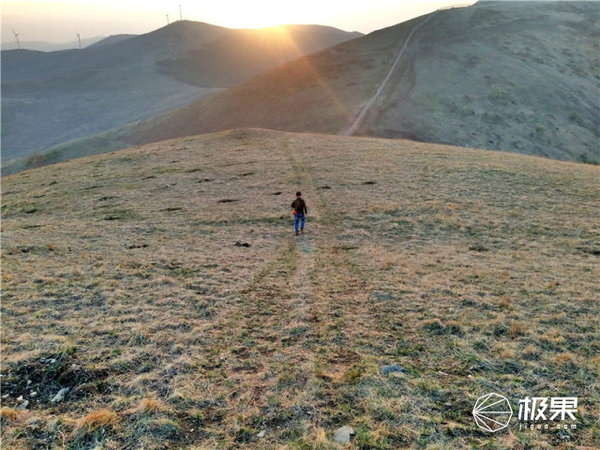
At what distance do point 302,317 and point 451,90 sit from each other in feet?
231

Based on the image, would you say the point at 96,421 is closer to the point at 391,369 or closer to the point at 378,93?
the point at 391,369

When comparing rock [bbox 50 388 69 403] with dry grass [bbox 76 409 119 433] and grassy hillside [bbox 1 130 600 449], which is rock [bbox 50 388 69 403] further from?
dry grass [bbox 76 409 119 433]

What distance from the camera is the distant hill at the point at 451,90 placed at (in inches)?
2365

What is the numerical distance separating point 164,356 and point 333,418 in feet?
16.7

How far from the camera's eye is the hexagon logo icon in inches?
318

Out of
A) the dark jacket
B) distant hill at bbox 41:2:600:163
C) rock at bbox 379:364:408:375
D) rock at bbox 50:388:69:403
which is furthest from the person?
distant hill at bbox 41:2:600:163

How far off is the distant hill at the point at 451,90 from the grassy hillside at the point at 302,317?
1408 inches

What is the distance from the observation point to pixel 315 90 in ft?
265

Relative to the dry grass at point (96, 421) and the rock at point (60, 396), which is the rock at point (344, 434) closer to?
the dry grass at point (96, 421)

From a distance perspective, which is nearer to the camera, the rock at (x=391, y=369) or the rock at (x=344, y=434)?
the rock at (x=344, y=434)

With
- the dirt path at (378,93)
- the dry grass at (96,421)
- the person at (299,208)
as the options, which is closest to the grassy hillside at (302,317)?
the dry grass at (96,421)

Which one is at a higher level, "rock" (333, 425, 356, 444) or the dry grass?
the dry grass

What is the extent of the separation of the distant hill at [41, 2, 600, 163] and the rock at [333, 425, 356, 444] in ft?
169

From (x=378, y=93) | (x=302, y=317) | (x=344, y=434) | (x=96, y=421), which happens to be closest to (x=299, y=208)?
(x=302, y=317)
